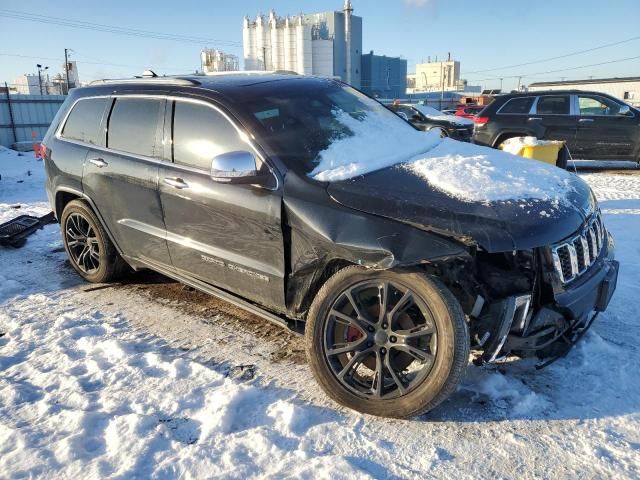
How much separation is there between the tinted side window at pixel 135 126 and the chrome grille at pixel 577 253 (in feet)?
9.06

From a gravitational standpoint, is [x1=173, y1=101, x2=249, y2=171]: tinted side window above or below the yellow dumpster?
above

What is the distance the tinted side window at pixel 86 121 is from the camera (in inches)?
173

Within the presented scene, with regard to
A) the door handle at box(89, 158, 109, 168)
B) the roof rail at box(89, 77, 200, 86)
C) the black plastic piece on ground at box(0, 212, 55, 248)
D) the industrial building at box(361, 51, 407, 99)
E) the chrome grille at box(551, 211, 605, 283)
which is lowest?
the black plastic piece on ground at box(0, 212, 55, 248)

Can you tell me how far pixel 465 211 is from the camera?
2.56 meters

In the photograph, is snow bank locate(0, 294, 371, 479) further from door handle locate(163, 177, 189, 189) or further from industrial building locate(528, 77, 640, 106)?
industrial building locate(528, 77, 640, 106)

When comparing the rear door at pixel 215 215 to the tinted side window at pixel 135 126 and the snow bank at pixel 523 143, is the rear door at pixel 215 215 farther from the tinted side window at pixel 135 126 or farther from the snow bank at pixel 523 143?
the snow bank at pixel 523 143

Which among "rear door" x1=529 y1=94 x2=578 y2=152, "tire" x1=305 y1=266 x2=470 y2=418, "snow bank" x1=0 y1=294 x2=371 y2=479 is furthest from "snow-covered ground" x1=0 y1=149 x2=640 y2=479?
"rear door" x1=529 y1=94 x2=578 y2=152

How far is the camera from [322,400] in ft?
9.34

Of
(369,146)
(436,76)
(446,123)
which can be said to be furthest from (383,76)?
(369,146)

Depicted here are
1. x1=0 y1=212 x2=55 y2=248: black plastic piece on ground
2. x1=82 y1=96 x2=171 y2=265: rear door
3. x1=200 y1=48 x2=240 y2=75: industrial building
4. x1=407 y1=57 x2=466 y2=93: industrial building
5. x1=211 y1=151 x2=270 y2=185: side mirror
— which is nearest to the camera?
x1=211 y1=151 x2=270 y2=185: side mirror

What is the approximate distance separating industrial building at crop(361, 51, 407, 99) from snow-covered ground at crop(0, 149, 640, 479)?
64207 mm

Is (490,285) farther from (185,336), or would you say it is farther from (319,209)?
(185,336)

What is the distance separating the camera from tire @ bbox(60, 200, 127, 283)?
14.7 feet

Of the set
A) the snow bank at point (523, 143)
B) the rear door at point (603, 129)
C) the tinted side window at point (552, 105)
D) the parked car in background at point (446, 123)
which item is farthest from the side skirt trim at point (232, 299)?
the rear door at point (603, 129)
